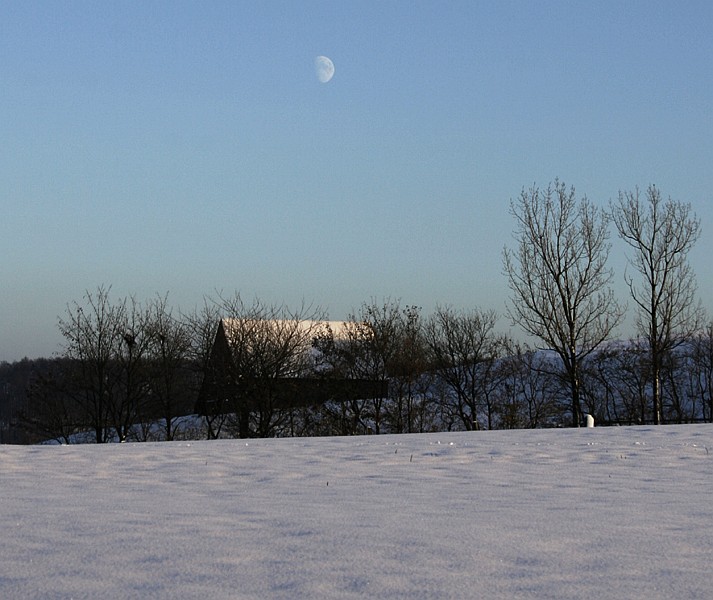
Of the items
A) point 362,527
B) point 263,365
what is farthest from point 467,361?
point 362,527

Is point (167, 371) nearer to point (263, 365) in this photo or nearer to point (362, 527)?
point (263, 365)

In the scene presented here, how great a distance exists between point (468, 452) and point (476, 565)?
7.48 m

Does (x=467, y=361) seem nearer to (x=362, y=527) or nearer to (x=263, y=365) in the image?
(x=263, y=365)

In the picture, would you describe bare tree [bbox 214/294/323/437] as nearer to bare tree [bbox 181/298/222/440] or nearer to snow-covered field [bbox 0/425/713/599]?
bare tree [bbox 181/298/222/440]

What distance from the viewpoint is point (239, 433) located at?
34062 millimetres

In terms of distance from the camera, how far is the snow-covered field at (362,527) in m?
4.57

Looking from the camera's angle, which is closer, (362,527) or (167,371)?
(362,527)

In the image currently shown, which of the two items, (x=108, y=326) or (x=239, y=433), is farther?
(x=108, y=326)

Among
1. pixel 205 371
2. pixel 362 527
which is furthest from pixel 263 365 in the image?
pixel 362 527

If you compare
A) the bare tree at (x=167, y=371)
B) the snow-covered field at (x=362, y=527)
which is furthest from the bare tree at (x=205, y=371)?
the snow-covered field at (x=362, y=527)

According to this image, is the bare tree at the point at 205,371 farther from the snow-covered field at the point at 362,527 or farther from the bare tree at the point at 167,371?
the snow-covered field at the point at 362,527

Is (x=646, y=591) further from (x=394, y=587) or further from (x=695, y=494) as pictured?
(x=695, y=494)

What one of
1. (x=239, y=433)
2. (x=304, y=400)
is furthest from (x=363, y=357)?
(x=239, y=433)

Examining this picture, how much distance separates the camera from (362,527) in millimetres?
6043
